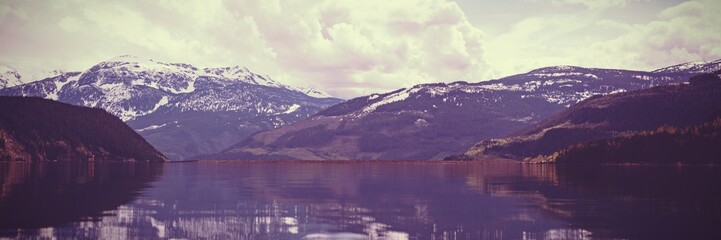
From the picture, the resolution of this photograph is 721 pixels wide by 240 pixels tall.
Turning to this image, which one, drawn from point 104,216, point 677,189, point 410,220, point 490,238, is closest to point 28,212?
point 104,216

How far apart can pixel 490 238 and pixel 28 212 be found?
222 ft

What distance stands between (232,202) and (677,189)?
96482 millimetres

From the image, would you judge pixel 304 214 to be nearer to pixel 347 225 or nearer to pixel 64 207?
pixel 347 225

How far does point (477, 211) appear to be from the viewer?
128 metres

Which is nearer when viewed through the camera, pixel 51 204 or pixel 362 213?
pixel 362 213

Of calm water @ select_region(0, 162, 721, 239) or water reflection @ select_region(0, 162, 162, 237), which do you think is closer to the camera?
calm water @ select_region(0, 162, 721, 239)

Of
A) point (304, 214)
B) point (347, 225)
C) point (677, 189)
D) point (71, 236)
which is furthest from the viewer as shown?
point (677, 189)

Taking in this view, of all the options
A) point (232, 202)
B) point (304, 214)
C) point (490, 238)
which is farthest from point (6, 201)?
point (490, 238)

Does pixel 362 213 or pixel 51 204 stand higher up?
pixel 51 204

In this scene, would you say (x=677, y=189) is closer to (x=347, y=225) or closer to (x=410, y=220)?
(x=410, y=220)

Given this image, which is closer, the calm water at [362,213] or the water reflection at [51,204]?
the calm water at [362,213]

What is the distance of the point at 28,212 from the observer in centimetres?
11538

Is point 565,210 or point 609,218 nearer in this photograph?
point 609,218

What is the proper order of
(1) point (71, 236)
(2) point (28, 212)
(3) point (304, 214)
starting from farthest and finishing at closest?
(3) point (304, 214)
(2) point (28, 212)
(1) point (71, 236)
